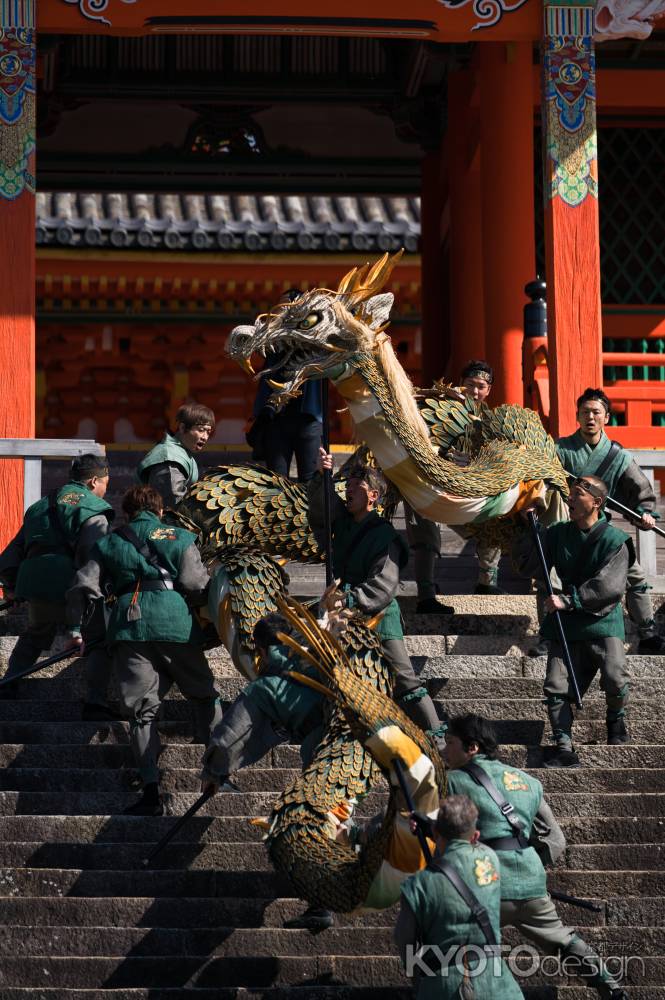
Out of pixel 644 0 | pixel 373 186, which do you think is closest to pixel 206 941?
pixel 644 0

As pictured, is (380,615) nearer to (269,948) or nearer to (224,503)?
(224,503)

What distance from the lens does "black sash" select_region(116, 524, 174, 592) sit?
9.76 m

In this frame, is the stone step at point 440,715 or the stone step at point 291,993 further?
the stone step at point 440,715

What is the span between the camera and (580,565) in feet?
33.8

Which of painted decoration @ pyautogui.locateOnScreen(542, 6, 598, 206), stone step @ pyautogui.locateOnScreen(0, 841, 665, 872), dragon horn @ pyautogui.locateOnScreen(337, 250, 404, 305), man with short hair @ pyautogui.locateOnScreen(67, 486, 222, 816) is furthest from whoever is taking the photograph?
painted decoration @ pyautogui.locateOnScreen(542, 6, 598, 206)

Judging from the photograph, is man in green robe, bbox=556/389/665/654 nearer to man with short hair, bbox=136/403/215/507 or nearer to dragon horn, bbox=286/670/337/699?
man with short hair, bbox=136/403/215/507

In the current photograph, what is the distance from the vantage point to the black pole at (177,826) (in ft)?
28.7

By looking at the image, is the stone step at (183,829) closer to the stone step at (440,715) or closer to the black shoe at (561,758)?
the black shoe at (561,758)

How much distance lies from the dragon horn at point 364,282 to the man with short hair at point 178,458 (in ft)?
3.68

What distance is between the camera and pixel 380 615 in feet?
32.0

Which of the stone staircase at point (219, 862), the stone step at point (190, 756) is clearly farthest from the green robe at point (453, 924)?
the stone step at point (190, 756)

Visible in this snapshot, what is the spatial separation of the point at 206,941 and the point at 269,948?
0.28 m

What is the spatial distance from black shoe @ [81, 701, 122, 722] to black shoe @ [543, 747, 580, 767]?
228cm

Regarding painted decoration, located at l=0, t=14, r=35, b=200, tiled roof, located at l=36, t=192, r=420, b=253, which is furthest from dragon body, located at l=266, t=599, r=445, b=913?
tiled roof, located at l=36, t=192, r=420, b=253
